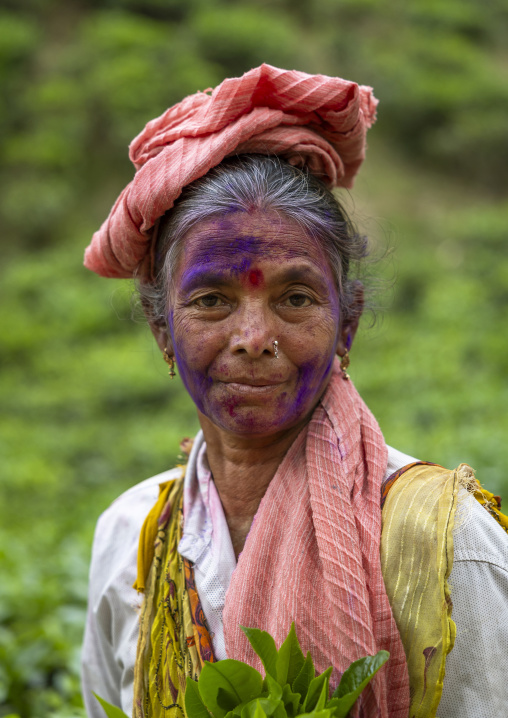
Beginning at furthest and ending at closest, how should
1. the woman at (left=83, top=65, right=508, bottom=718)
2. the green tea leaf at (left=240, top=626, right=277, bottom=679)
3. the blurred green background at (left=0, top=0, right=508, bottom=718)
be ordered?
1. the blurred green background at (left=0, top=0, right=508, bottom=718)
2. the woman at (left=83, top=65, right=508, bottom=718)
3. the green tea leaf at (left=240, top=626, right=277, bottom=679)

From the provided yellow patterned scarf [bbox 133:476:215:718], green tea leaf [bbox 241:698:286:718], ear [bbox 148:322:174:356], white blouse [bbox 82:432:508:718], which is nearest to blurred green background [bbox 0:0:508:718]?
ear [bbox 148:322:174:356]

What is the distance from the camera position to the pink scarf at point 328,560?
1.48m

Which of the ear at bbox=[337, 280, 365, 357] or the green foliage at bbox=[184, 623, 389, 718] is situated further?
the ear at bbox=[337, 280, 365, 357]

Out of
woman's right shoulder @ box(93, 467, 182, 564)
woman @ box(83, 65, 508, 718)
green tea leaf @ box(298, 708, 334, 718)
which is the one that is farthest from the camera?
woman's right shoulder @ box(93, 467, 182, 564)

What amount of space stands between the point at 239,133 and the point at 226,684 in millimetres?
1212

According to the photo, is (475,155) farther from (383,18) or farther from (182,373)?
(182,373)

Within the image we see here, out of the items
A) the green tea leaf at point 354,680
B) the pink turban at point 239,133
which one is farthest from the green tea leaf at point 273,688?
the pink turban at point 239,133

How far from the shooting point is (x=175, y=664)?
5.76 ft

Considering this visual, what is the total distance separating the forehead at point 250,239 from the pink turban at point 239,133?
132mm

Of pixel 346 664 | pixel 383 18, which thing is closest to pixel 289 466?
pixel 346 664

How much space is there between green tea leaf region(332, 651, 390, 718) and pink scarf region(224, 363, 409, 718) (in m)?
0.08

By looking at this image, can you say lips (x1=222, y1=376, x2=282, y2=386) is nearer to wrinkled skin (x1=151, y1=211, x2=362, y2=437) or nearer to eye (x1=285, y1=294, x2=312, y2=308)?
wrinkled skin (x1=151, y1=211, x2=362, y2=437)

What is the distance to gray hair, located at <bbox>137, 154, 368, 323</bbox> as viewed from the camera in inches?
68.5

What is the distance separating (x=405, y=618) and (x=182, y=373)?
778mm
